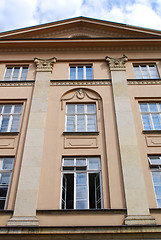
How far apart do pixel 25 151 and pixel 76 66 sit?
7.29 meters

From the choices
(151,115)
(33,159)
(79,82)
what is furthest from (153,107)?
(33,159)

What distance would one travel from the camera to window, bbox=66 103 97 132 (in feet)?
40.9

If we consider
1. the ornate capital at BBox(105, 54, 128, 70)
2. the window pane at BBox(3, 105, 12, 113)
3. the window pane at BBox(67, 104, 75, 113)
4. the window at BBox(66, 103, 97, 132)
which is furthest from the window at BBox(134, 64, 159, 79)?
the window pane at BBox(3, 105, 12, 113)

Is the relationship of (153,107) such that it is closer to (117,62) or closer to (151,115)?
(151,115)

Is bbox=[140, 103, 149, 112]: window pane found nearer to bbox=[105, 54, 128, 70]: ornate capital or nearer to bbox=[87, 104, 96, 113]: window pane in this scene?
bbox=[87, 104, 96, 113]: window pane

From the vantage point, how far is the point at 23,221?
9.07 meters

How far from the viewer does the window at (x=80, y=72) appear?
50.2 ft

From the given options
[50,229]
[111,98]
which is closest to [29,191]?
[50,229]

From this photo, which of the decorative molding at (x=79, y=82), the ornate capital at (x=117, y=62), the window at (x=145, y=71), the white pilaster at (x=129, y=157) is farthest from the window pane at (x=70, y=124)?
the window at (x=145, y=71)

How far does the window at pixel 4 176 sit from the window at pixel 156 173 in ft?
20.4

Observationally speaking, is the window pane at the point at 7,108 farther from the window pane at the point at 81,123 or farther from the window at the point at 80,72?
the window at the point at 80,72

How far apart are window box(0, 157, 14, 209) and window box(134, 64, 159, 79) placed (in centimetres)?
905

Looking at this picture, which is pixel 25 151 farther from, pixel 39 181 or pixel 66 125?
pixel 66 125

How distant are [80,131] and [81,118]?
0.95 meters
